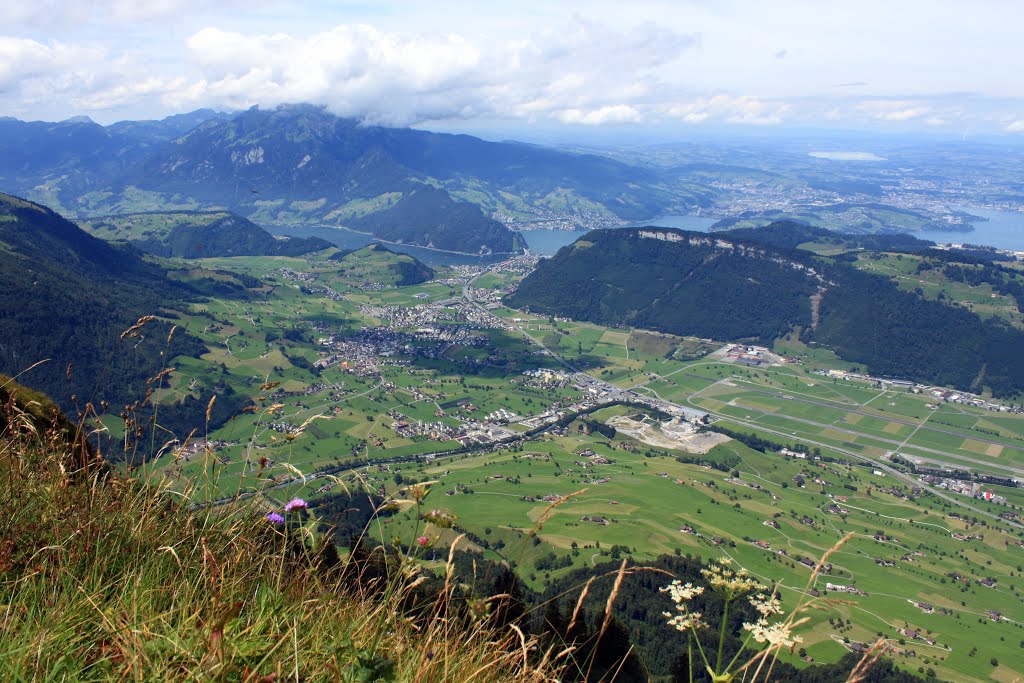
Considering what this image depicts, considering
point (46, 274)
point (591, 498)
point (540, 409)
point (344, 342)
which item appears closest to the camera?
point (591, 498)

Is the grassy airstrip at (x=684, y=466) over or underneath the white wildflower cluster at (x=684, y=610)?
underneath

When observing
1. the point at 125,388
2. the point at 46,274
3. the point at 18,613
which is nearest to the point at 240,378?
the point at 125,388

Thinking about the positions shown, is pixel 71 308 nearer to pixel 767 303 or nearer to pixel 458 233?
pixel 767 303

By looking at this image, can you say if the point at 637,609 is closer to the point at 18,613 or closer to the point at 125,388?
the point at 18,613

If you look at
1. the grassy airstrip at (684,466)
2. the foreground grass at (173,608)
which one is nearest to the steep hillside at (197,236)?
the grassy airstrip at (684,466)

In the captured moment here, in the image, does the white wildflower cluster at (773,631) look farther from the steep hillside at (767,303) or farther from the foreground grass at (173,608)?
the steep hillside at (767,303)

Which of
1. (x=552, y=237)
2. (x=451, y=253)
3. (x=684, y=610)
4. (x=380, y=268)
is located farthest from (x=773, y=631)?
(x=552, y=237)
